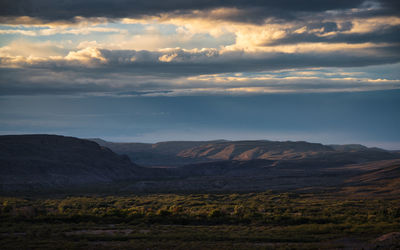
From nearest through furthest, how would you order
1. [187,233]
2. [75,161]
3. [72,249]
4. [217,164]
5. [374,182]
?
[72,249]
[187,233]
[374,182]
[75,161]
[217,164]

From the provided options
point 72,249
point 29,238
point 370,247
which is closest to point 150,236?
point 72,249

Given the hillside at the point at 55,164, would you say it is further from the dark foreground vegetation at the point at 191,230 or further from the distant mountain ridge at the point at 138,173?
the dark foreground vegetation at the point at 191,230

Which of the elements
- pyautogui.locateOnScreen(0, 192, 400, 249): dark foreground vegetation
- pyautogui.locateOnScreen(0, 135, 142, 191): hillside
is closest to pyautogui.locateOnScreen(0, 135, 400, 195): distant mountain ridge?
pyautogui.locateOnScreen(0, 135, 142, 191): hillside

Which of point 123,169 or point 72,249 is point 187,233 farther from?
point 123,169

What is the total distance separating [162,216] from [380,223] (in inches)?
617

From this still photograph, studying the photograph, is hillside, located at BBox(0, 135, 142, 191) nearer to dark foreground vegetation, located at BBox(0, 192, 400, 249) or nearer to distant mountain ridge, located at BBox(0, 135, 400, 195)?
distant mountain ridge, located at BBox(0, 135, 400, 195)

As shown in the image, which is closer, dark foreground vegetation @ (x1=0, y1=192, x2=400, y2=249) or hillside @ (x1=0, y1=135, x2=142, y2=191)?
dark foreground vegetation @ (x1=0, y1=192, x2=400, y2=249)

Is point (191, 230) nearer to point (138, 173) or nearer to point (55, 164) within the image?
point (55, 164)

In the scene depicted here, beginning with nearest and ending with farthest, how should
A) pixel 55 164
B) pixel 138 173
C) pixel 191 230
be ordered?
pixel 191 230, pixel 55 164, pixel 138 173

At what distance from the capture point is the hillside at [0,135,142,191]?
105m

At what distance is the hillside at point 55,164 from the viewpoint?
346ft

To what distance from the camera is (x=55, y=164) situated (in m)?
117

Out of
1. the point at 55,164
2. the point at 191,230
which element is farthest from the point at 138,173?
the point at 191,230

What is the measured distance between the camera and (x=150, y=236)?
995 inches
